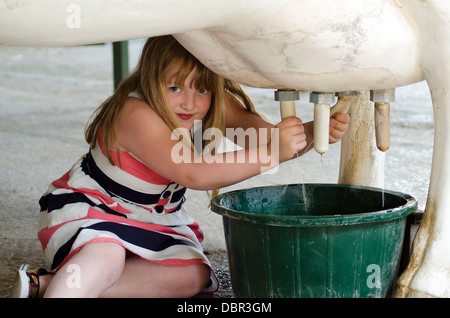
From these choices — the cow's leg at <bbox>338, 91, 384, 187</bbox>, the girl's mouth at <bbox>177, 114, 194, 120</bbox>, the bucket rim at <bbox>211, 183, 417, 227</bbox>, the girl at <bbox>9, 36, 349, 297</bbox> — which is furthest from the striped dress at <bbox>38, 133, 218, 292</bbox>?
the cow's leg at <bbox>338, 91, 384, 187</bbox>

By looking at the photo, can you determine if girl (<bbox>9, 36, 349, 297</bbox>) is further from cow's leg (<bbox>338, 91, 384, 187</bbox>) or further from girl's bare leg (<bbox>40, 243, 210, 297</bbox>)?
cow's leg (<bbox>338, 91, 384, 187</bbox>)

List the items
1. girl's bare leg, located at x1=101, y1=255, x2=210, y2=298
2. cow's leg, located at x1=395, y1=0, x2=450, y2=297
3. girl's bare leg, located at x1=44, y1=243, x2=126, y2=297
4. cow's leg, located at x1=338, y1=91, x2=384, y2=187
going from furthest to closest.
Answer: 1. cow's leg, located at x1=338, y1=91, x2=384, y2=187
2. girl's bare leg, located at x1=101, y1=255, x2=210, y2=298
3. girl's bare leg, located at x1=44, y1=243, x2=126, y2=297
4. cow's leg, located at x1=395, y1=0, x2=450, y2=297

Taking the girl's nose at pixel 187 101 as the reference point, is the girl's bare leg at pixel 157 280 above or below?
below

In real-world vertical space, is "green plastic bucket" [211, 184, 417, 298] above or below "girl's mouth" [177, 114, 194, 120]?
below

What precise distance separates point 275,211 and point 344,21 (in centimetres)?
49

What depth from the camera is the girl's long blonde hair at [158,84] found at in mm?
1291

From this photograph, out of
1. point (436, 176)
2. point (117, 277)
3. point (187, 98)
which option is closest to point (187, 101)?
point (187, 98)

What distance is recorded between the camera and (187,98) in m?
1.32

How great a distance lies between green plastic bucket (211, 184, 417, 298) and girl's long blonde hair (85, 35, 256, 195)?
0.79 ft

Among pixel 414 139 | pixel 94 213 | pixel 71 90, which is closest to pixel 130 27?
pixel 94 213

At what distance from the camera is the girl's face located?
4.29 ft

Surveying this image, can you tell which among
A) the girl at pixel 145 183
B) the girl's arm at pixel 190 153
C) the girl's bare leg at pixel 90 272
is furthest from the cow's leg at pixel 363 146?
the girl's bare leg at pixel 90 272

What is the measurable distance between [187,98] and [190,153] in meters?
0.14

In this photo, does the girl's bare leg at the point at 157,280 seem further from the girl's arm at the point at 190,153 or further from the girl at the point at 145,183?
the girl's arm at the point at 190,153
